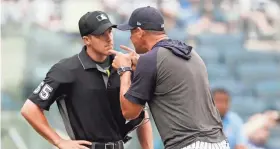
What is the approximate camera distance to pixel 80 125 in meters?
4.57

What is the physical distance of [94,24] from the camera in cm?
456

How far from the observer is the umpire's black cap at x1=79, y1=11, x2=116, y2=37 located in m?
4.54

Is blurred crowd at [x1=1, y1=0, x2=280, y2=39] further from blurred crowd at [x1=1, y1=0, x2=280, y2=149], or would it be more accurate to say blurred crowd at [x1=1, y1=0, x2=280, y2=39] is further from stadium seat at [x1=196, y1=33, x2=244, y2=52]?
stadium seat at [x1=196, y1=33, x2=244, y2=52]

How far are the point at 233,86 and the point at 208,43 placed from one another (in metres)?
0.68

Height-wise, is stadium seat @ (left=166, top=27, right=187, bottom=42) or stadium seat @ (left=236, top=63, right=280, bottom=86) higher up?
stadium seat @ (left=166, top=27, right=187, bottom=42)

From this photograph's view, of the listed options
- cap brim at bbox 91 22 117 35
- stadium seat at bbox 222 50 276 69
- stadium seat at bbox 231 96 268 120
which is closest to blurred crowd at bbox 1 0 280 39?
stadium seat at bbox 222 50 276 69

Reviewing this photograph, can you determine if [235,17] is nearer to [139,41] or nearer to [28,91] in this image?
[28,91]

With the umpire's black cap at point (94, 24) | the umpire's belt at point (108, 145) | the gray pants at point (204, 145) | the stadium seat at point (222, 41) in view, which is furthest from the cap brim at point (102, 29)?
the stadium seat at point (222, 41)

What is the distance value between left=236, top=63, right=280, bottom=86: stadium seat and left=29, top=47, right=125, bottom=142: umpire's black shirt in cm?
474

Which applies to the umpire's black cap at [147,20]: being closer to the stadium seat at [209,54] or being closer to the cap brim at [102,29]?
the cap brim at [102,29]

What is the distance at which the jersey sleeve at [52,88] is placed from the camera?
4.47 meters

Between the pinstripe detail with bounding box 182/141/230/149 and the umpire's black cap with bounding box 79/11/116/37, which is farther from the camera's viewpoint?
the umpire's black cap with bounding box 79/11/116/37

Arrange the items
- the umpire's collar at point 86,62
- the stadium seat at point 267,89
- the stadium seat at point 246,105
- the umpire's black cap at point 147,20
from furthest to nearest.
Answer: the stadium seat at point 267,89, the stadium seat at point 246,105, the umpire's collar at point 86,62, the umpire's black cap at point 147,20

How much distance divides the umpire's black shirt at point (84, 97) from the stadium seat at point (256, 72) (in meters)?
4.74
